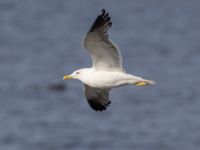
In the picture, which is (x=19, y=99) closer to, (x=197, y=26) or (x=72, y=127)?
(x=72, y=127)

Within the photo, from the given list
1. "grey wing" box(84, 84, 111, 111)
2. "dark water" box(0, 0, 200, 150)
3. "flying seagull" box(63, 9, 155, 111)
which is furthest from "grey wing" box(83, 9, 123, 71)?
"dark water" box(0, 0, 200, 150)

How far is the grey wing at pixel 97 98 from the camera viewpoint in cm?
1162

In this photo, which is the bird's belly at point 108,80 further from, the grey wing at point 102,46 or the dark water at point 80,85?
the dark water at point 80,85

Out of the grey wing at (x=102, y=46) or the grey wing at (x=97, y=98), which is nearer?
the grey wing at (x=102, y=46)

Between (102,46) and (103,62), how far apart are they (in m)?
0.29

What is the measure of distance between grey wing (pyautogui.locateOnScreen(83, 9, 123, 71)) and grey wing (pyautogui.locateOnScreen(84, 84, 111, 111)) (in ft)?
2.36

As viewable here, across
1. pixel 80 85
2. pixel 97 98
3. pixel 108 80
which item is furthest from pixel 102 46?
pixel 80 85

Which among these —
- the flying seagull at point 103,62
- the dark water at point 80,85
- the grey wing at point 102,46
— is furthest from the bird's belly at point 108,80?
the dark water at point 80,85

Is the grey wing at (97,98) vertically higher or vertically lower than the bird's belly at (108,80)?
higher

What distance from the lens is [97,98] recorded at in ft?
38.2

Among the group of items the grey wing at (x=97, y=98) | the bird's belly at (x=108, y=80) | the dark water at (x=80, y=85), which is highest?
the dark water at (x=80, y=85)

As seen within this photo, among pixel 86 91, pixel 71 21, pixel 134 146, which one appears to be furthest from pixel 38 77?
pixel 86 91

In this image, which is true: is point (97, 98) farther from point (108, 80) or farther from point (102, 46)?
point (102, 46)

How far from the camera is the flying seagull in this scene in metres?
10.6
